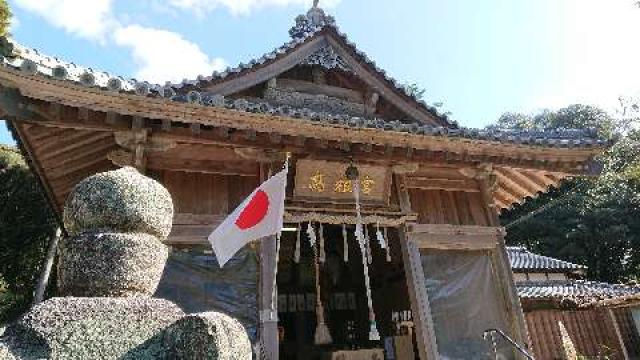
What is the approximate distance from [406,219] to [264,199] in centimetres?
283

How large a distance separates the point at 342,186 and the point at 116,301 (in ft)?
19.5

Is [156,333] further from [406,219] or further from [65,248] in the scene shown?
[406,219]

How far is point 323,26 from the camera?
9344 millimetres

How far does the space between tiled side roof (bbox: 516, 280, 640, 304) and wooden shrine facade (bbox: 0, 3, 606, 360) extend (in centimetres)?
1431

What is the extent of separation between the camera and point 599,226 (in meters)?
38.1

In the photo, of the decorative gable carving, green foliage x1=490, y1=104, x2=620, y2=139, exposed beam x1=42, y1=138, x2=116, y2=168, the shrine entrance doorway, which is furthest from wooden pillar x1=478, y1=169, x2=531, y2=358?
green foliage x1=490, y1=104, x2=620, y2=139

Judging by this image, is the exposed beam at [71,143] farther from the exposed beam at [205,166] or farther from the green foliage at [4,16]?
the green foliage at [4,16]

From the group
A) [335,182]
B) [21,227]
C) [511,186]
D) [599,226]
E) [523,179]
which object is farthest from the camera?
[599,226]

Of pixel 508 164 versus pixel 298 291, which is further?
pixel 298 291

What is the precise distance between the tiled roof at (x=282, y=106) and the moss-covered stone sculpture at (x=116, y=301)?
3.51m

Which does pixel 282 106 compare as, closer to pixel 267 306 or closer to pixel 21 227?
pixel 267 306

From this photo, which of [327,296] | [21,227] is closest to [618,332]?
[327,296]

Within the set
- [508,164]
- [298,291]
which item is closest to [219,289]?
[508,164]

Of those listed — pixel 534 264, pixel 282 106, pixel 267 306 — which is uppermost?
pixel 534 264
